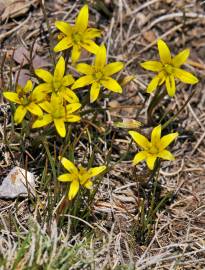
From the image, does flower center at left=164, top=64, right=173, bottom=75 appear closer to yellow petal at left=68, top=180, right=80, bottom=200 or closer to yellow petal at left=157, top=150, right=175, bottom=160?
yellow petal at left=157, top=150, right=175, bottom=160

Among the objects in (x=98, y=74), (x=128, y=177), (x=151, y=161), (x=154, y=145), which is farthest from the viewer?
(x=128, y=177)

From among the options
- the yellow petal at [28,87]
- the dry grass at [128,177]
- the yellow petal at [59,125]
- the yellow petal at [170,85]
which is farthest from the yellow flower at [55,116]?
the yellow petal at [170,85]

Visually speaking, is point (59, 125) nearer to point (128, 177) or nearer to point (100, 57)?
point (100, 57)

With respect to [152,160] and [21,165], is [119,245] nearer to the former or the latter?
[152,160]

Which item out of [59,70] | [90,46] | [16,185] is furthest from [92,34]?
[16,185]

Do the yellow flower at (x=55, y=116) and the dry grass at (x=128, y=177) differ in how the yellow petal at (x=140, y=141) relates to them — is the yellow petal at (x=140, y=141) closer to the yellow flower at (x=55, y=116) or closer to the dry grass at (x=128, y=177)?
the dry grass at (x=128, y=177)

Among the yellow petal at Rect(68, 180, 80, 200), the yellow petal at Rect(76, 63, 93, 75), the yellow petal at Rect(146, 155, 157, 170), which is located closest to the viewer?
the yellow petal at Rect(68, 180, 80, 200)

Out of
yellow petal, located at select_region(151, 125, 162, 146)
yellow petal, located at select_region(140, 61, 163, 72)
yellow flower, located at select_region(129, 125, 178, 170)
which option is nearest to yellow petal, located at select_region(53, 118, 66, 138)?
yellow flower, located at select_region(129, 125, 178, 170)
